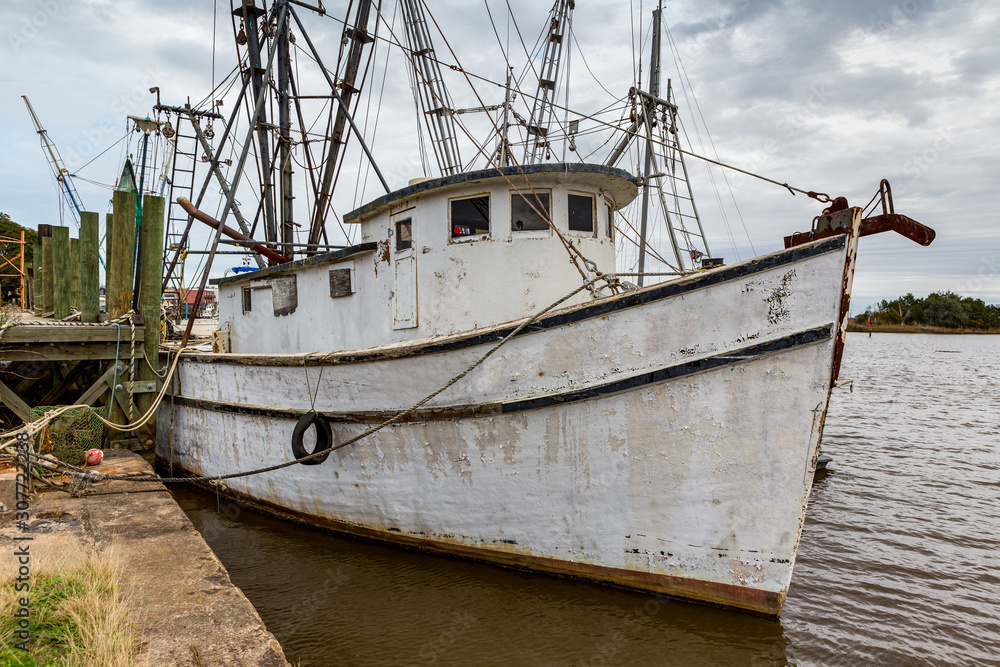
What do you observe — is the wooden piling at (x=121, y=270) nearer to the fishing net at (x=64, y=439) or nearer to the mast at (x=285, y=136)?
the fishing net at (x=64, y=439)

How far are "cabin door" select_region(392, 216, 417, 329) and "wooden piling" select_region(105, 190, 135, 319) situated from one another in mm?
4665

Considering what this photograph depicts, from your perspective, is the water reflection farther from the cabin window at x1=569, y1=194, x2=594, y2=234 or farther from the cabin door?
the cabin window at x1=569, y1=194, x2=594, y2=234

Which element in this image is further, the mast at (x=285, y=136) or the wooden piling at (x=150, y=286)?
the mast at (x=285, y=136)

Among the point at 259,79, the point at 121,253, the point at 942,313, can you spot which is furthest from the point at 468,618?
the point at 942,313

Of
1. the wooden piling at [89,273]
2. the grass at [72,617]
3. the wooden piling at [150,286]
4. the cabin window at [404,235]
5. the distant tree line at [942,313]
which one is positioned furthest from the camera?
the distant tree line at [942,313]

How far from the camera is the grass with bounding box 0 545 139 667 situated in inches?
98.3

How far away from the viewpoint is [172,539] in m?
4.16

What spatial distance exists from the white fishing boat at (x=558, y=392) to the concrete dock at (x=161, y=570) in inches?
57.2

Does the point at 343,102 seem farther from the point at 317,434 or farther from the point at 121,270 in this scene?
the point at 317,434

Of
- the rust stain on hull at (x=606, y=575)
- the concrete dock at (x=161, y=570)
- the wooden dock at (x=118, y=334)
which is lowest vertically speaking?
the rust stain on hull at (x=606, y=575)

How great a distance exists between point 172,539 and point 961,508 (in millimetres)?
9415

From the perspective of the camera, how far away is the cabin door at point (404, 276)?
5.76m

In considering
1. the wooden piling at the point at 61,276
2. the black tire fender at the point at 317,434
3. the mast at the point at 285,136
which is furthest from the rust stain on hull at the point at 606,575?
the wooden piling at the point at 61,276

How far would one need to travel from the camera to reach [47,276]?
52.2 ft
